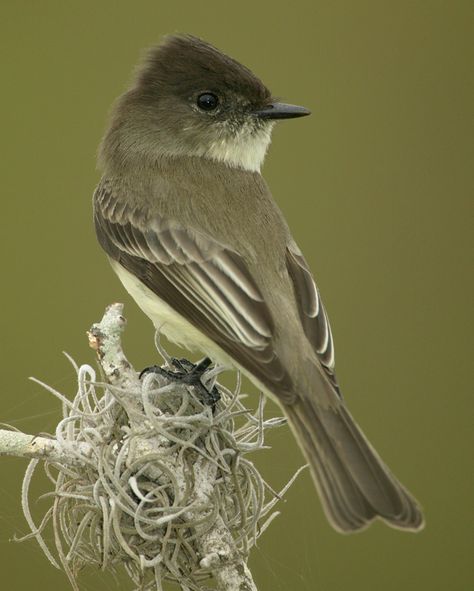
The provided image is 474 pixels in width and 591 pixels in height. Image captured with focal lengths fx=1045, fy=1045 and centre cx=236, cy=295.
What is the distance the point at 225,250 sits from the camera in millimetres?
2637

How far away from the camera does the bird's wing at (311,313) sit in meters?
2.51

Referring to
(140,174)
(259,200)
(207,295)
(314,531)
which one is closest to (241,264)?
(207,295)

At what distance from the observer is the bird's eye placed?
9.95ft

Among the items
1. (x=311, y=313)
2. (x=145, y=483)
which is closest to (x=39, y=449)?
(x=145, y=483)

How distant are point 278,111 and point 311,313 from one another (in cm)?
71

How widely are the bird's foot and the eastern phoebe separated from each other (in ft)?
0.23

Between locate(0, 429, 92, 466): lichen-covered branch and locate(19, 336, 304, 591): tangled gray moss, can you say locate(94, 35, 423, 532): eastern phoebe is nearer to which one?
locate(19, 336, 304, 591): tangled gray moss

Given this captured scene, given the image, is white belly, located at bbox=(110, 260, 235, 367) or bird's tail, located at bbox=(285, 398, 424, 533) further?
white belly, located at bbox=(110, 260, 235, 367)

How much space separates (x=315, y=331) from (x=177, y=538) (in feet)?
2.34

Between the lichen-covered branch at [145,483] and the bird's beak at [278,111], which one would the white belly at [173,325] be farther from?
the bird's beak at [278,111]

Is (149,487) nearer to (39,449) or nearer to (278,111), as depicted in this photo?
(39,449)

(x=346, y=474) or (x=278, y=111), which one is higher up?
(x=278, y=111)

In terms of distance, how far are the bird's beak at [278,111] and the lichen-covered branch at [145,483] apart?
42.0 inches

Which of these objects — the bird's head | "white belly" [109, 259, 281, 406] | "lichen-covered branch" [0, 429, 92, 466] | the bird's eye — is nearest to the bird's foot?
"white belly" [109, 259, 281, 406]
